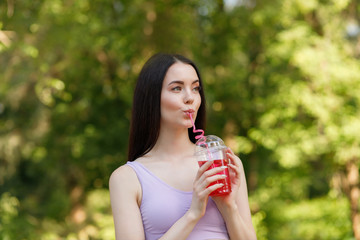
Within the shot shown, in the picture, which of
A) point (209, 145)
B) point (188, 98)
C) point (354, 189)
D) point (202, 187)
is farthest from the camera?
point (354, 189)

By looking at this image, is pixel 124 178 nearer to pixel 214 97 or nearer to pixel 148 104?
pixel 148 104

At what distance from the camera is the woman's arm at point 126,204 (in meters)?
1.97

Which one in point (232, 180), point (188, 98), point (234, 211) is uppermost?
point (188, 98)

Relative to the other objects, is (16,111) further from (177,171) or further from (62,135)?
(177,171)

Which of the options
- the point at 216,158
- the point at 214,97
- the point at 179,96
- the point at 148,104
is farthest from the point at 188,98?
the point at 214,97

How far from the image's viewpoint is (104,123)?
10.8m

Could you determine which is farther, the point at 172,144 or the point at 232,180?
the point at 172,144

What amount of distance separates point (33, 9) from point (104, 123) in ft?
11.9

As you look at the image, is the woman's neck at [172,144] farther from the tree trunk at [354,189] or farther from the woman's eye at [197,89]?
the tree trunk at [354,189]

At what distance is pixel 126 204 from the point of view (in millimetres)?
2002

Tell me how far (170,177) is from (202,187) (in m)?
0.30

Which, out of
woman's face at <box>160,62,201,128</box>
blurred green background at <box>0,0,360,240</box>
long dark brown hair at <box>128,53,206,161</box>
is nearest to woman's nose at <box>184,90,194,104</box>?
woman's face at <box>160,62,201,128</box>

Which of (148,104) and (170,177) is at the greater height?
(148,104)

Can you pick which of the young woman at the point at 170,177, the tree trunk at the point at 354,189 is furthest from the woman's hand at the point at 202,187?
the tree trunk at the point at 354,189
